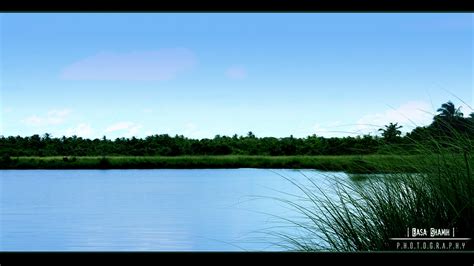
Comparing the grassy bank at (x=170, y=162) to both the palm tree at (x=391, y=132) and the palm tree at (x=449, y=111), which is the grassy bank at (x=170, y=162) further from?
the palm tree at (x=449, y=111)

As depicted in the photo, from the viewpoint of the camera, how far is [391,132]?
315cm

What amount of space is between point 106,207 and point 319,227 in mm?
1089

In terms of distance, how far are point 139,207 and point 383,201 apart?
4.04 feet

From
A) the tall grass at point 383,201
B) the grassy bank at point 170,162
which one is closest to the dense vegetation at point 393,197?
the tall grass at point 383,201

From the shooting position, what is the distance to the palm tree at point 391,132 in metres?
3.05

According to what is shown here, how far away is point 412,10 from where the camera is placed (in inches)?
84.9

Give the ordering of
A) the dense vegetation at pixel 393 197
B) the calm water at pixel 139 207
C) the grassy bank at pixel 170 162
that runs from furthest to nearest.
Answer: the dense vegetation at pixel 393 197 → the grassy bank at pixel 170 162 → the calm water at pixel 139 207

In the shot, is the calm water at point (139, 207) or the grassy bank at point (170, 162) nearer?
the calm water at point (139, 207)

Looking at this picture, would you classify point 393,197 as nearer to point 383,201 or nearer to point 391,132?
point 383,201

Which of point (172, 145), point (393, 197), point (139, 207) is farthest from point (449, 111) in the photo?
point (139, 207)

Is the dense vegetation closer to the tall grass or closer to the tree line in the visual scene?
the tall grass

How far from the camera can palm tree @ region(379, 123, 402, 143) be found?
10.0 feet

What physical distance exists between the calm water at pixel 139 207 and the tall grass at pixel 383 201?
0.14 metres
